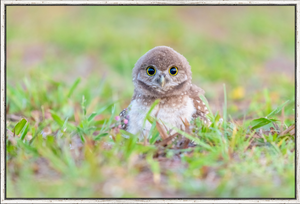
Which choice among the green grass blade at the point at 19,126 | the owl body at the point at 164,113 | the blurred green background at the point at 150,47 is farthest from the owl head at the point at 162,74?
the blurred green background at the point at 150,47

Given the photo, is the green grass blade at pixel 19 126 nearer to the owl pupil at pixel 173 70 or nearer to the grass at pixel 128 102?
the grass at pixel 128 102

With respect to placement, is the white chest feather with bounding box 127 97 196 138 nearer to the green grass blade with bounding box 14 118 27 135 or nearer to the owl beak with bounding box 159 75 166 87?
the owl beak with bounding box 159 75 166 87

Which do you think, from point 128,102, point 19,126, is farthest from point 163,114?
point 128,102

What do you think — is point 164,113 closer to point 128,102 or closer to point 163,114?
point 163,114

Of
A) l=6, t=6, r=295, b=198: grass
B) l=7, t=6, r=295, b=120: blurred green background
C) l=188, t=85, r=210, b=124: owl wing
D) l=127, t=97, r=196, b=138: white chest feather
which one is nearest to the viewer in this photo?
l=6, t=6, r=295, b=198: grass

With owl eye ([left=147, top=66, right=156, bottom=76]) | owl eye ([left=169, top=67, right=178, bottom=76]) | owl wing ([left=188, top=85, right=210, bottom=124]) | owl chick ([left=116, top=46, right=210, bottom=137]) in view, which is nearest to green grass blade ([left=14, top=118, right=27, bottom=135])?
owl chick ([left=116, top=46, right=210, bottom=137])

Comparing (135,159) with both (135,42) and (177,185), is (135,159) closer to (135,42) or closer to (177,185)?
(177,185)
